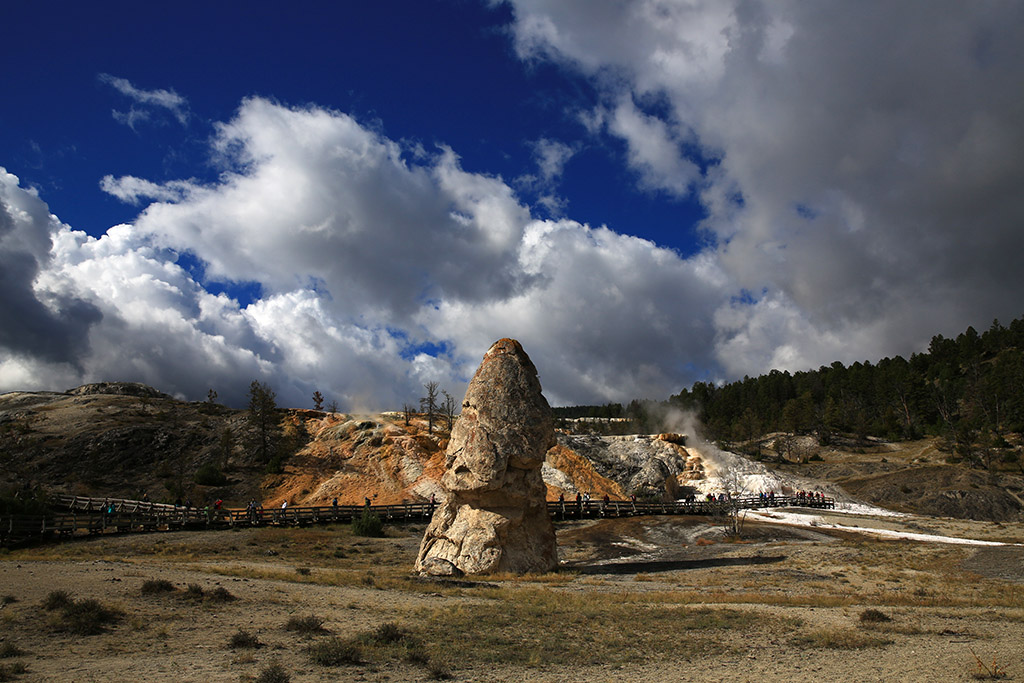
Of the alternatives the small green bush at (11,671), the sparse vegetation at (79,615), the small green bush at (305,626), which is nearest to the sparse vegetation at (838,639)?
the small green bush at (305,626)

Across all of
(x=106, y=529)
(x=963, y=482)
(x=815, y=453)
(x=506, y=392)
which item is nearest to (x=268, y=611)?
(x=506, y=392)

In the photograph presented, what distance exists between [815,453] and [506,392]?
90.0 metres

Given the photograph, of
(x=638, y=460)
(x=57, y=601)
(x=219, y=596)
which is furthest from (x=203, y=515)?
(x=638, y=460)

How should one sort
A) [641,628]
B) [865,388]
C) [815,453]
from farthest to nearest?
[865,388], [815,453], [641,628]

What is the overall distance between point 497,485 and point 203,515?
25.3 meters

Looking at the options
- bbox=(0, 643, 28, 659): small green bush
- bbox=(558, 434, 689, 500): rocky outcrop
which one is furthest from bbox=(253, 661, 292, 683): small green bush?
bbox=(558, 434, 689, 500): rocky outcrop

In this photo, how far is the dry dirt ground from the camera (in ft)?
30.6

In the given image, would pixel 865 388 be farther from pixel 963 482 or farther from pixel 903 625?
pixel 903 625

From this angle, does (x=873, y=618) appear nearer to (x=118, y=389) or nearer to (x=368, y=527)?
(x=368, y=527)

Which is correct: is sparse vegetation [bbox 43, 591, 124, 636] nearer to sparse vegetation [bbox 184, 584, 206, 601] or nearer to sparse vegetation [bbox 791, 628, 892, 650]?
sparse vegetation [bbox 184, 584, 206, 601]

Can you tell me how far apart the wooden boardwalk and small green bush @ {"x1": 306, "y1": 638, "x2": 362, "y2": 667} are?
2486cm

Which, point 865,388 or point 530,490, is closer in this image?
point 530,490

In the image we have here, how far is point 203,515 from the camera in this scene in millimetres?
38625

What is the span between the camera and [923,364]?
13725 centimetres
